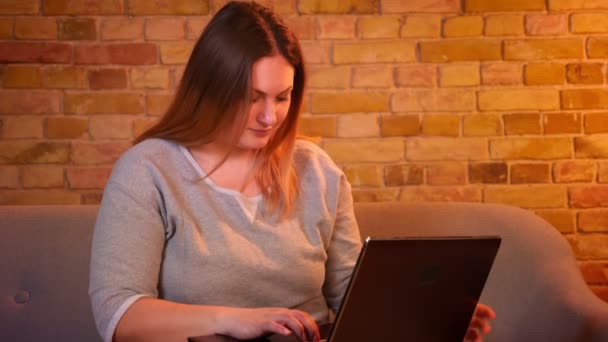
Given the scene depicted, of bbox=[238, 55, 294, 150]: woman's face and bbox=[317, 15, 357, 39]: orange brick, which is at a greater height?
bbox=[317, 15, 357, 39]: orange brick

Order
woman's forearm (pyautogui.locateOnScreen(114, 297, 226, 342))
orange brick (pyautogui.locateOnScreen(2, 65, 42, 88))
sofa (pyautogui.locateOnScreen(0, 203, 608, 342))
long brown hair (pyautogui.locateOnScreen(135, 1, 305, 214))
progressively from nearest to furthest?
woman's forearm (pyautogui.locateOnScreen(114, 297, 226, 342)), long brown hair (pyautogui.locateOnScreen(135, 1, 305, 214)), sofa (pyautogui.locateOnScreen(0, 203, 608, 342)), orange brick (pyautogui.locateOnScreen(2, 65, 42, 88))

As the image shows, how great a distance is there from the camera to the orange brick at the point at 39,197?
2.35 m

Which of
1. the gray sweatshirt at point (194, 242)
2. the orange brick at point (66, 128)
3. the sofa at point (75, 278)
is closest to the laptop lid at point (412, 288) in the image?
the gray sweatshirt at point (194, 242)

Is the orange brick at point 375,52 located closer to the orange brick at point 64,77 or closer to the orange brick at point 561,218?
the orange brick at point 561,218

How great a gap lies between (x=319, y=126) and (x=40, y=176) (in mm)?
825

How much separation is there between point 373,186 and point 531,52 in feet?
2.04

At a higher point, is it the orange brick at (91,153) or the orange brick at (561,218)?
the orange brick at (91,153)

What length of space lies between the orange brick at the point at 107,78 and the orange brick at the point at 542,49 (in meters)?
1.14

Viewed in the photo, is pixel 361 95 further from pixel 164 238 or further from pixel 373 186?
pixel 164 238

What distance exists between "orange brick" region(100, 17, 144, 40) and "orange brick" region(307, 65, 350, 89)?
521 millimetres

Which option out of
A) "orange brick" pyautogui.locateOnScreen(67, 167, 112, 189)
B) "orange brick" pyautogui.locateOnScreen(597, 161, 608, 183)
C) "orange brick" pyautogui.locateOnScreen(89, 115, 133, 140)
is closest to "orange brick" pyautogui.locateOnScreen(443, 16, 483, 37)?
"orange brick" pyautogui.locateOnScreen(597, 161, 608, 183)

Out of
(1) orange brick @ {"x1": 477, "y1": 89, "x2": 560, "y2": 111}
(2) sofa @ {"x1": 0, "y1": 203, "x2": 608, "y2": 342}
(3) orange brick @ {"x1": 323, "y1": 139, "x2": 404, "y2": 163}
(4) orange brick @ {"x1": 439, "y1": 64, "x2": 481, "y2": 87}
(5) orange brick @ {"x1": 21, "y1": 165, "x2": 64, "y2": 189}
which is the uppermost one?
(4) orange brick @ {"x1": 439, "y1": 64, "x2": 481, "y2": 87}

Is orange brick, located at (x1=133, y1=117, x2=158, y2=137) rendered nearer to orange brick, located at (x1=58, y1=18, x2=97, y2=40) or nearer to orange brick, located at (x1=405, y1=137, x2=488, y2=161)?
orange brick, located at (x1=58, y1=18, x2=97, y2=40)

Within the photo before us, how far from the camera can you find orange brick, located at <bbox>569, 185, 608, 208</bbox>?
2.46 meters
